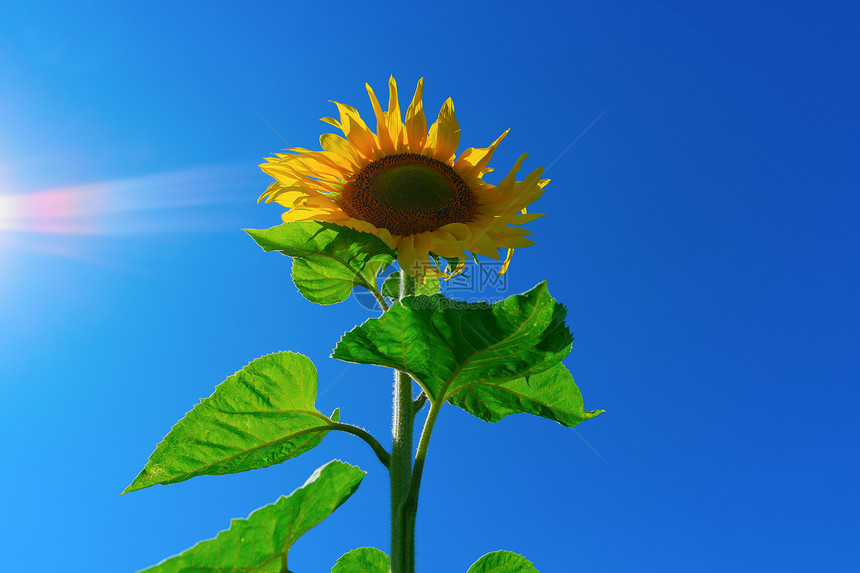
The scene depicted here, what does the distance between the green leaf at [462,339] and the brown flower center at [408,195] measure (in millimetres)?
574

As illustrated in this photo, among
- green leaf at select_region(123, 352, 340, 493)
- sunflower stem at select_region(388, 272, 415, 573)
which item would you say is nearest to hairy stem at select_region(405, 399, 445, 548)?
sunflower stem at select_region(388, 272, 415, 573)

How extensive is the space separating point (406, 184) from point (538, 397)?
0.99 metres

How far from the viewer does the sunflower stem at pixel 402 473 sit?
1762 mm

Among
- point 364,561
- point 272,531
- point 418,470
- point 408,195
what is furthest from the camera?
point 408,195

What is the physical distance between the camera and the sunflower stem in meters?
1.76

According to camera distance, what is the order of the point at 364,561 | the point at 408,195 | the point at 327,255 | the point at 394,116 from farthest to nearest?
the point at 394,116 < the point at 408,195 < the point at 364,561 < the point at 327,255

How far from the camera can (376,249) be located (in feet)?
6.67

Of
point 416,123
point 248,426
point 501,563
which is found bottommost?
point 501,563

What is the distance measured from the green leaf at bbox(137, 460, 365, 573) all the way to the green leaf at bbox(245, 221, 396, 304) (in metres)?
0.72

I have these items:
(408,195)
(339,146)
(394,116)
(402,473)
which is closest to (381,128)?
(394,116)

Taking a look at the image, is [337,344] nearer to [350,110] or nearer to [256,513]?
[256,513]

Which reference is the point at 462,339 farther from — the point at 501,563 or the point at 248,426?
the point at 501,563

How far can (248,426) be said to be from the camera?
74.7 inches

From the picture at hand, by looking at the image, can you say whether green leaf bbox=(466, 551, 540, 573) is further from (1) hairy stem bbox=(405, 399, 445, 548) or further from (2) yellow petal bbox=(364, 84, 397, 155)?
(2) yellow petal bbox=(364, 84, 397, 155)
